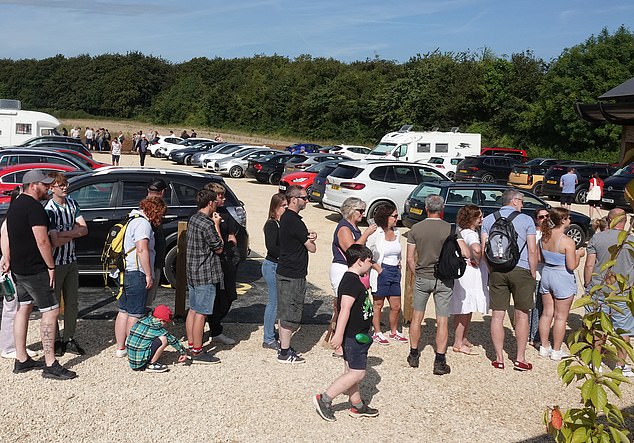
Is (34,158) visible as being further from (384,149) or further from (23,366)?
(384,149)

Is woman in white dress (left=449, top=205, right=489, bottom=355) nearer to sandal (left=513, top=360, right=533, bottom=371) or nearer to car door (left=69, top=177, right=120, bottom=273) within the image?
sandal (left=513, top=360, right=533, bottom=371)

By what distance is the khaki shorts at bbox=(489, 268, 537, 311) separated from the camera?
7562 millimetres

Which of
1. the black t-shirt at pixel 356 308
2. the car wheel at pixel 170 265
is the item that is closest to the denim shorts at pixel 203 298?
the black t-shirt at pixel 356 308

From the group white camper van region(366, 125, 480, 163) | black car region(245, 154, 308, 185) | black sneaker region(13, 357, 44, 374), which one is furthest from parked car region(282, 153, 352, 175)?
black sneaker region(13, 357, 44, 374)

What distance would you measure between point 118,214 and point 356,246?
5.25 m

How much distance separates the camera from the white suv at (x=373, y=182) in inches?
698

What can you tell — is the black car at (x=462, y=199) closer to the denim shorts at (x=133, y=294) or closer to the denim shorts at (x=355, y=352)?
the denim shorts at (x=133, y=294)

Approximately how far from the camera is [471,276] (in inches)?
309

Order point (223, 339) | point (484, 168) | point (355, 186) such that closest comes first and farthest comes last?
point (223, 339) < point (355, 186) < point (484, 168)

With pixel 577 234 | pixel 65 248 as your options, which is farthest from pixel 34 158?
pixel 577 234

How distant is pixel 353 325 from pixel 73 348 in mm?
3352

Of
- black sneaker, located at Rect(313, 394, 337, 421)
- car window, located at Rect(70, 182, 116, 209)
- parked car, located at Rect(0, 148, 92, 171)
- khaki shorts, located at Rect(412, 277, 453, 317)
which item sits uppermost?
parked car, located at Rect(0, 148, 92, 171)

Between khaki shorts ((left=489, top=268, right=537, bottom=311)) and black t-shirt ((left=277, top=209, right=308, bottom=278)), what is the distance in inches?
86.6

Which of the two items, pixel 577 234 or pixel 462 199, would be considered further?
pixel 577 234
